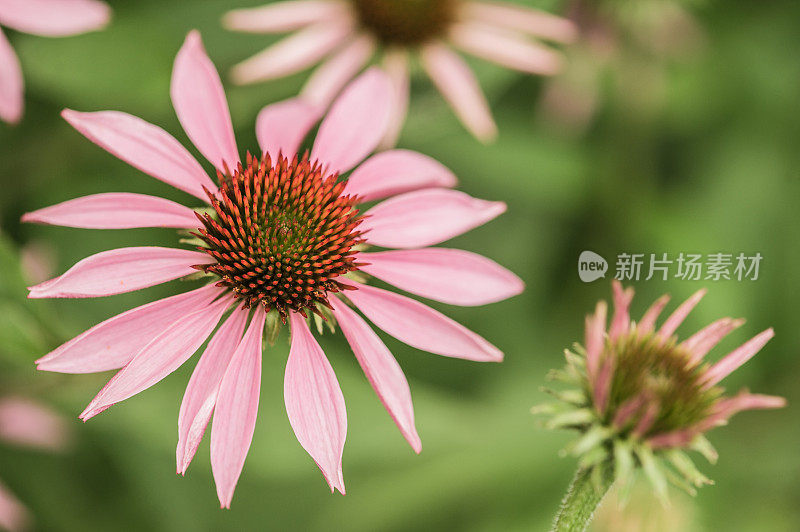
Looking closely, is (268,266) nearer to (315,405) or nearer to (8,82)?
(315,405)

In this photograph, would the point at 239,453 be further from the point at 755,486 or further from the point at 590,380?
the point at 755,486

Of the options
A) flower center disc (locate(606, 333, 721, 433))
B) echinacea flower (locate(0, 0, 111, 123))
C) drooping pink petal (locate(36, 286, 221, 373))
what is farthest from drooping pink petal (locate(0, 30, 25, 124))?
flower center disc (locate(606, 333, 721, 433))

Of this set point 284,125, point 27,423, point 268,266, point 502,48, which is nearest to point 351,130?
point 284,125

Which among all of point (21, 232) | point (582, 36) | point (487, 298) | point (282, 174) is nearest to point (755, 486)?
point (582, 36)

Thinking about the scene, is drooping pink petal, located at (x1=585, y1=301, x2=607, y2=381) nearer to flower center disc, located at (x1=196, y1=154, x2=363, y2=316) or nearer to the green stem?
the green stem

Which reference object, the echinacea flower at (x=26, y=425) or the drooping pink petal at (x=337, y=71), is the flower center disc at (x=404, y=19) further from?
the echinacea flower at (x=26, y=425)

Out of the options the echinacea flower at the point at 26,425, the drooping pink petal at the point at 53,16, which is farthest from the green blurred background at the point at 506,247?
the drooping pink petal at the point at 53,16
